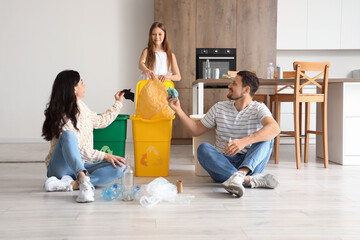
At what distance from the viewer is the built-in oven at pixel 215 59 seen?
5574mm

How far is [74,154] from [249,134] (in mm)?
1163

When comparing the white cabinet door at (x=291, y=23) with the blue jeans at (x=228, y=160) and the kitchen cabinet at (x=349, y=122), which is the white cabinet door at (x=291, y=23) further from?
the blue jeans at (x=228, y=160)

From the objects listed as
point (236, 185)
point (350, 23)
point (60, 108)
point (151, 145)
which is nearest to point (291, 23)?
point (350, 23)

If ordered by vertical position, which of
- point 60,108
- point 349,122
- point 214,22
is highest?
point 214,22

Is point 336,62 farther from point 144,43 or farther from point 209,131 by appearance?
point 209,131

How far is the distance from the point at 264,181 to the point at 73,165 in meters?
1.20

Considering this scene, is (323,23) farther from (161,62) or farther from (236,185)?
(236,185)

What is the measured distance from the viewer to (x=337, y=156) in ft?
12.6

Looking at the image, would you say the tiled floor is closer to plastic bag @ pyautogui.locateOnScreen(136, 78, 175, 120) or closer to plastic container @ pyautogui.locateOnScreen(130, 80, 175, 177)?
plastic container @ pyautogui.locateOnScreen(130, 80, 175, 177)

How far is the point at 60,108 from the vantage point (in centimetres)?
247

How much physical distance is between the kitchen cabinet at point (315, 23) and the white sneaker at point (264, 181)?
3.72 meters

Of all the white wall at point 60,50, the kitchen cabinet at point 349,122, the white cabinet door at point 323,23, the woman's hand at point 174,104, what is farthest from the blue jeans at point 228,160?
the white cabinet door at point 323,23

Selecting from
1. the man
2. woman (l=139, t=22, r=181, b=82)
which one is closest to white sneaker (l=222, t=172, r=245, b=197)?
the man

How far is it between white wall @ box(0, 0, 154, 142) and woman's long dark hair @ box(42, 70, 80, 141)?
354cm
